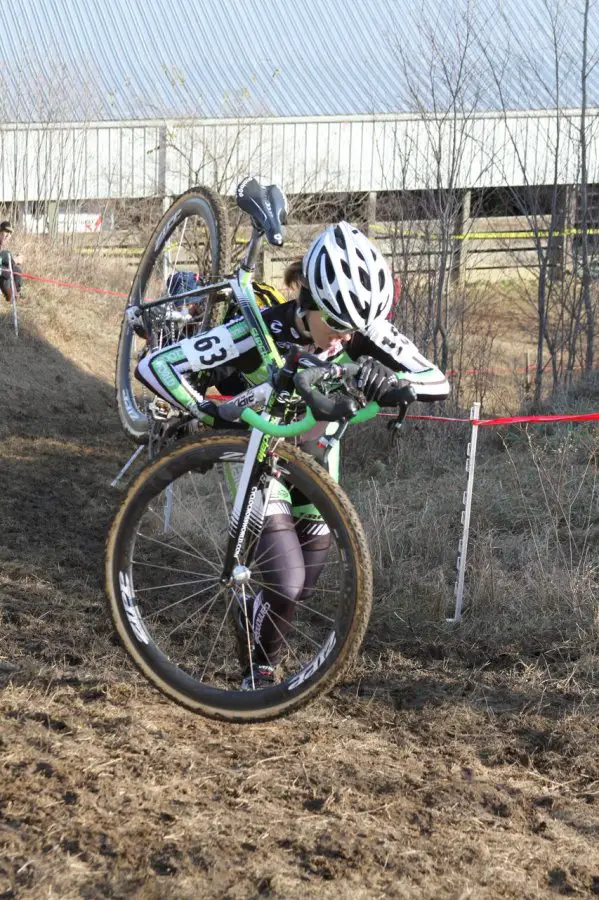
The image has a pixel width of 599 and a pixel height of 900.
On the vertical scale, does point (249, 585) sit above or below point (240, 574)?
below

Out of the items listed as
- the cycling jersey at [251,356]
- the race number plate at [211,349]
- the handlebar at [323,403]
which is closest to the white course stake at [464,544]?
the cycling jersey at [251,356]

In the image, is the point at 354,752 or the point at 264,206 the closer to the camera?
the point at 354,752

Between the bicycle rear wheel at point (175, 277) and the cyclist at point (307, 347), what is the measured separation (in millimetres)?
1361

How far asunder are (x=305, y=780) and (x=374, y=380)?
1.36 m

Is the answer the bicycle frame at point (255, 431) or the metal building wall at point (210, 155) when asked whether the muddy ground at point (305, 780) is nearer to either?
the bicycle frame at point (255, 431)

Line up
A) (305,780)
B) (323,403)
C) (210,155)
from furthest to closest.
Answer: (210,155) → (305,780) → (323,403)

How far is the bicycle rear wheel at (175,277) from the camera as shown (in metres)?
5.90

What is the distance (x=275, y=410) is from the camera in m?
3.74

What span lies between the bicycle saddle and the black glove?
61.2 inches

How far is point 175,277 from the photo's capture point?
6.16 metres

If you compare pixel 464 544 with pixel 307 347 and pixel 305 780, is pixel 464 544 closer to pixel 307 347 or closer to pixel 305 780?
pixel 307 347

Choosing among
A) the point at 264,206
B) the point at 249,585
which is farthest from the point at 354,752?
the point at 264,206

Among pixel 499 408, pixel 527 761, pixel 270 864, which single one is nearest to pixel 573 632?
pixel 527 761

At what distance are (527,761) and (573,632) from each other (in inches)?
53.0
